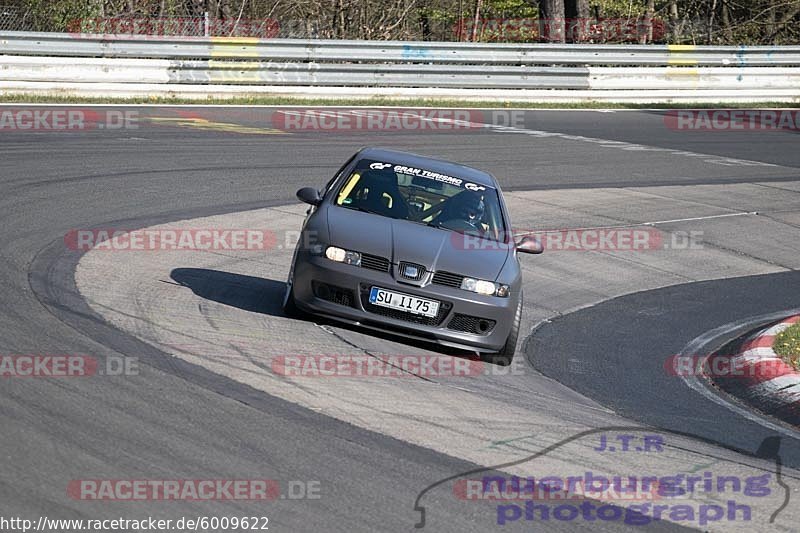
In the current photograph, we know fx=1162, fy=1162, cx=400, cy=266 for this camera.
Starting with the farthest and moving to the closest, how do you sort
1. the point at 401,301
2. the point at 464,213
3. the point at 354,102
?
the point at 354,102 → the point at 464,213 → the point at 401,301

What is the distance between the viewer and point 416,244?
8781 millimetres

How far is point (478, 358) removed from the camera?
351 inches

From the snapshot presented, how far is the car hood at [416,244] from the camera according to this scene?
28.2 feet

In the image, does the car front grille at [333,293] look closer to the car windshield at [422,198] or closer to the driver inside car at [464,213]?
the car windshield at [422,198]

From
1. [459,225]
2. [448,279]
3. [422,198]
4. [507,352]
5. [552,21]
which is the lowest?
[507,352]

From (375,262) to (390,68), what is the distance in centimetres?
1674

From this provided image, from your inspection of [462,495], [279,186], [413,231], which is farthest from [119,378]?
[279,186]

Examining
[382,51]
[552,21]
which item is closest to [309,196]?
[382,51]

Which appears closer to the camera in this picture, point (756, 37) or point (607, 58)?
point (607, 58)

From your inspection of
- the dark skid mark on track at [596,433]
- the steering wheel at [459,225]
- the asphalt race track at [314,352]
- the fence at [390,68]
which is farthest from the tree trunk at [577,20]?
the dark skid mark on track at [596,433]

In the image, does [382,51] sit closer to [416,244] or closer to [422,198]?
[422,198]

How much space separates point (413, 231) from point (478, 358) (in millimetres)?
1108

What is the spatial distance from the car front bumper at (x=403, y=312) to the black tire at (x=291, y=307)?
0.29m

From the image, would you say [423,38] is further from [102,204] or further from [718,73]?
[102,204]
